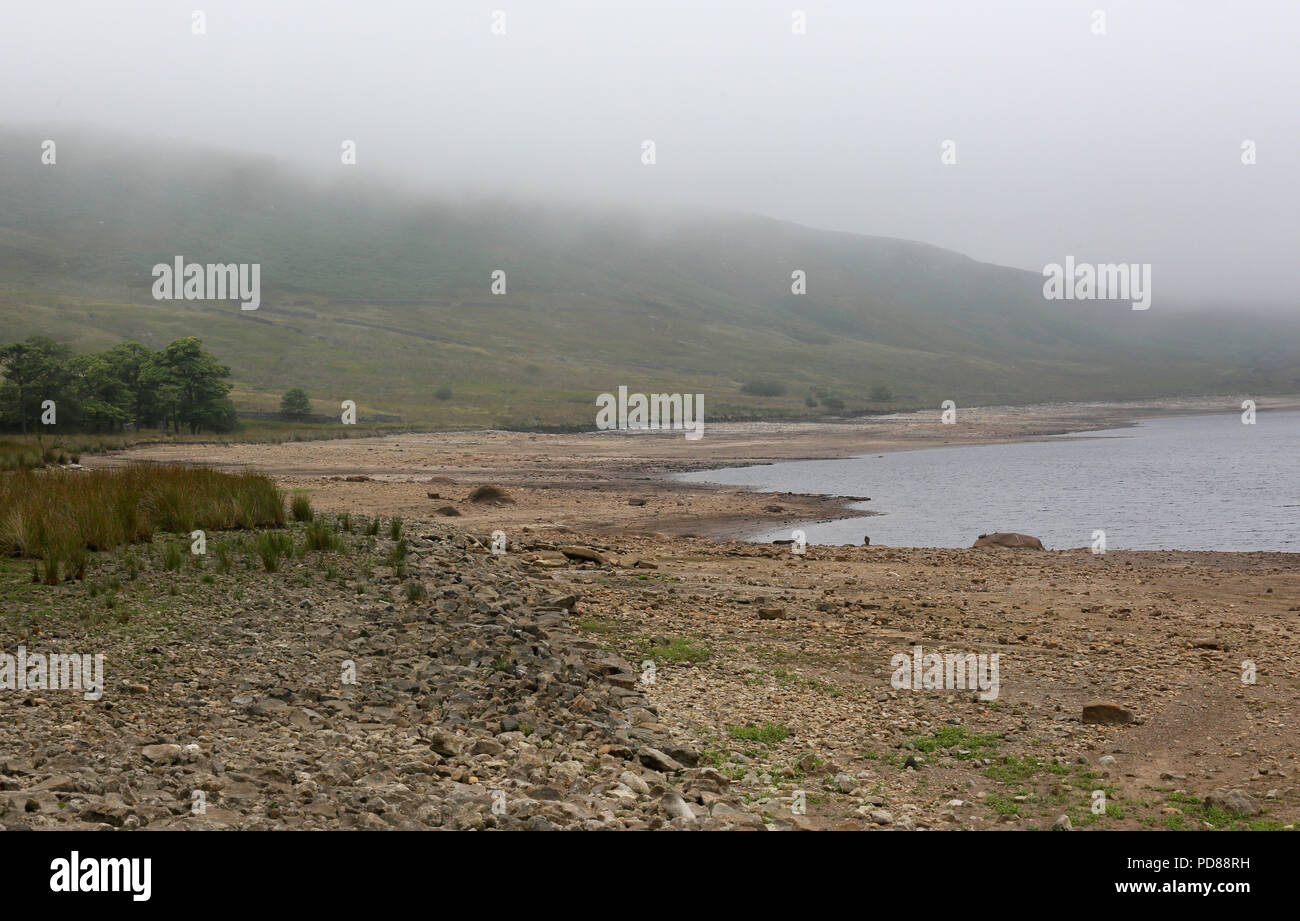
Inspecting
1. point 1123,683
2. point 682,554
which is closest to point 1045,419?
point 682,554

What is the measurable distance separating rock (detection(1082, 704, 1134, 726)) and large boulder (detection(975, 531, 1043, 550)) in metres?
18.7

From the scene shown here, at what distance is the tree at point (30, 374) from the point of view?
61062mm

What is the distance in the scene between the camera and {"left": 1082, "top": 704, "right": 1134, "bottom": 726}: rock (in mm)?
11703

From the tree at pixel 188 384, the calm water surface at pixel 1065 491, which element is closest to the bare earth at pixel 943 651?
the calm water surface at pixel 1065 491

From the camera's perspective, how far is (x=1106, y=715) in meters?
11.8

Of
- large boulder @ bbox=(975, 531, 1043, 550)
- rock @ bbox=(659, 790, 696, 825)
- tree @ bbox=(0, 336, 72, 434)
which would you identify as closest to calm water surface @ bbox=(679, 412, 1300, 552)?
large boulder @ bbox=(975, 531, 1043, 550)

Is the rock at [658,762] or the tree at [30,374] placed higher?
the tree at [30,374]

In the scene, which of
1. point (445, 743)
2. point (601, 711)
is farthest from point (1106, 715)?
point (445, 743)

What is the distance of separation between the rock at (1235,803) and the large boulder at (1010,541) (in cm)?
2125

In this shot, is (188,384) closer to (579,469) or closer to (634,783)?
(579,469)

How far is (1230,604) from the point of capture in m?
20.3

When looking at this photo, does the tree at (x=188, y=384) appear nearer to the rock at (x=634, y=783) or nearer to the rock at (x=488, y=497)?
the rock at (x=488, y=497)

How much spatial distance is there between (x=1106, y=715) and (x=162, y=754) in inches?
388

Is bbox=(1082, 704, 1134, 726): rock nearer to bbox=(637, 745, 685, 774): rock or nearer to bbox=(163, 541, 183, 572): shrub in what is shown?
bbox=(637, 745, 685, 774): rock
